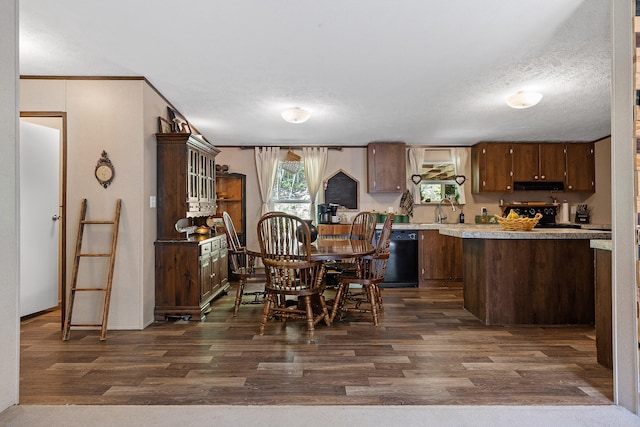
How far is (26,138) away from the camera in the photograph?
3.86 metres

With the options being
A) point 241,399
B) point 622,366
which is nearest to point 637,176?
point 622,366

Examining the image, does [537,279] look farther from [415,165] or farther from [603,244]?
[415,165]

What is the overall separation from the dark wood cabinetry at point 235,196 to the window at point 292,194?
1.82 feet

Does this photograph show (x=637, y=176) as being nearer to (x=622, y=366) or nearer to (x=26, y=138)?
(x=622, y=366)

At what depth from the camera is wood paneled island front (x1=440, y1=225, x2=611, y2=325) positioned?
357 cm

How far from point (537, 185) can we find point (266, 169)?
15.0 feet

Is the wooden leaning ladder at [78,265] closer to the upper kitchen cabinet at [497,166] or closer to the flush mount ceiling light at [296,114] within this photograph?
the flush mount ceiling light at [296,114]

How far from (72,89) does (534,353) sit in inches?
180

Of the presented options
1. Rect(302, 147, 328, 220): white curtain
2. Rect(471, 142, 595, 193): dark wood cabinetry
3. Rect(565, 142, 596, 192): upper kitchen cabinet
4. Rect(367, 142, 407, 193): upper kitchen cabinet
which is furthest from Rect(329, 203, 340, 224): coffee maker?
Rect(565, 142, 596, 192): upper kitchen cabinet

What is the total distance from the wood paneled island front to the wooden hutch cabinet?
8.81 ft

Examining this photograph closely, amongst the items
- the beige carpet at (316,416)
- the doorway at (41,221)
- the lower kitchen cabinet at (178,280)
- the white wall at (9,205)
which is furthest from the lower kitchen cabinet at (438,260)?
the white wall at (9,205)

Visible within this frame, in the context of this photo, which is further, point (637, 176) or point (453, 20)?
point (453, 20)

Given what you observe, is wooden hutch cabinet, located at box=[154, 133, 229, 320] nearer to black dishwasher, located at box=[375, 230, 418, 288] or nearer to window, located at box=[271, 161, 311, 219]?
window, located at box=[271, 161, 311, 219]

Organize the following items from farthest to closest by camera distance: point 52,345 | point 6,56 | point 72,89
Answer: point 72,89 → point 52,345 → point 6,56
